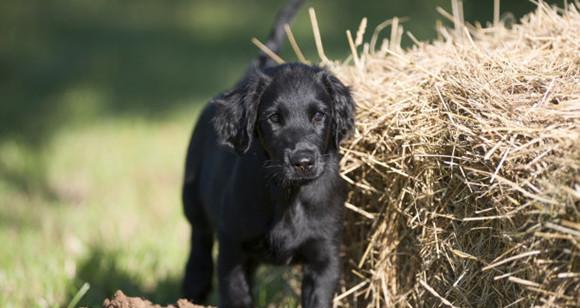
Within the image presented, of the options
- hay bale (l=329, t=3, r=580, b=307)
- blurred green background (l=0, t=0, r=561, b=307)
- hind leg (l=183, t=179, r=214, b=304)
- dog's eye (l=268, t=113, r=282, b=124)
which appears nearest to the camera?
hay bale (l=329, t=3, r=580, b=307)

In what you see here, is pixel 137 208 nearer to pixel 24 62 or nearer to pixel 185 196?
pixel 185 196

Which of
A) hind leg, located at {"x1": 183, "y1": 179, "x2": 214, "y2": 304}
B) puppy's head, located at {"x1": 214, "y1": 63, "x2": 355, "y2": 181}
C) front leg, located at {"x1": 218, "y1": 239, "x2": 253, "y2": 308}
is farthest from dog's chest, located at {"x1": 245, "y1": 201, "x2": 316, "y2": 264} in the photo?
hind leg, located at {"x1": 183, "y1": 179, "x2": 214, "y2": 304}

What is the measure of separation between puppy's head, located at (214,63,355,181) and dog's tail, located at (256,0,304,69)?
0.85 metres

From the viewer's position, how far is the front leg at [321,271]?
3.51m

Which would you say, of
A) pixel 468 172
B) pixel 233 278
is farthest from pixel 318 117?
pixel 233 278

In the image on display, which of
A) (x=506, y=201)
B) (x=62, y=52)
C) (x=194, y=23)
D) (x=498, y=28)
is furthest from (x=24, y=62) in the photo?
(x=506, y=201)

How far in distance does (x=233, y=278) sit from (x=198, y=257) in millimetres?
792

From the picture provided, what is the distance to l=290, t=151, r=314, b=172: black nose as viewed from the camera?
3.20 metres

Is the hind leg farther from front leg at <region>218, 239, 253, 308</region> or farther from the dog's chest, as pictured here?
the dog's chest

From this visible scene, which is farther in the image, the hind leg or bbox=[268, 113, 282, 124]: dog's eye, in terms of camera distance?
the hind leg

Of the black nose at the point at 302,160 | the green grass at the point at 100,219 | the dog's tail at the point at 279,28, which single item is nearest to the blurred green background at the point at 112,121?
the green grass at the point at 100,219

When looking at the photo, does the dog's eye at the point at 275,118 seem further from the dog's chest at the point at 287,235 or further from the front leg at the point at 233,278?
the front leg at the point at 233,278

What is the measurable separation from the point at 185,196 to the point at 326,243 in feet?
3.89

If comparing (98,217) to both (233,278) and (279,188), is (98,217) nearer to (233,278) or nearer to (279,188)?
(233,278)
